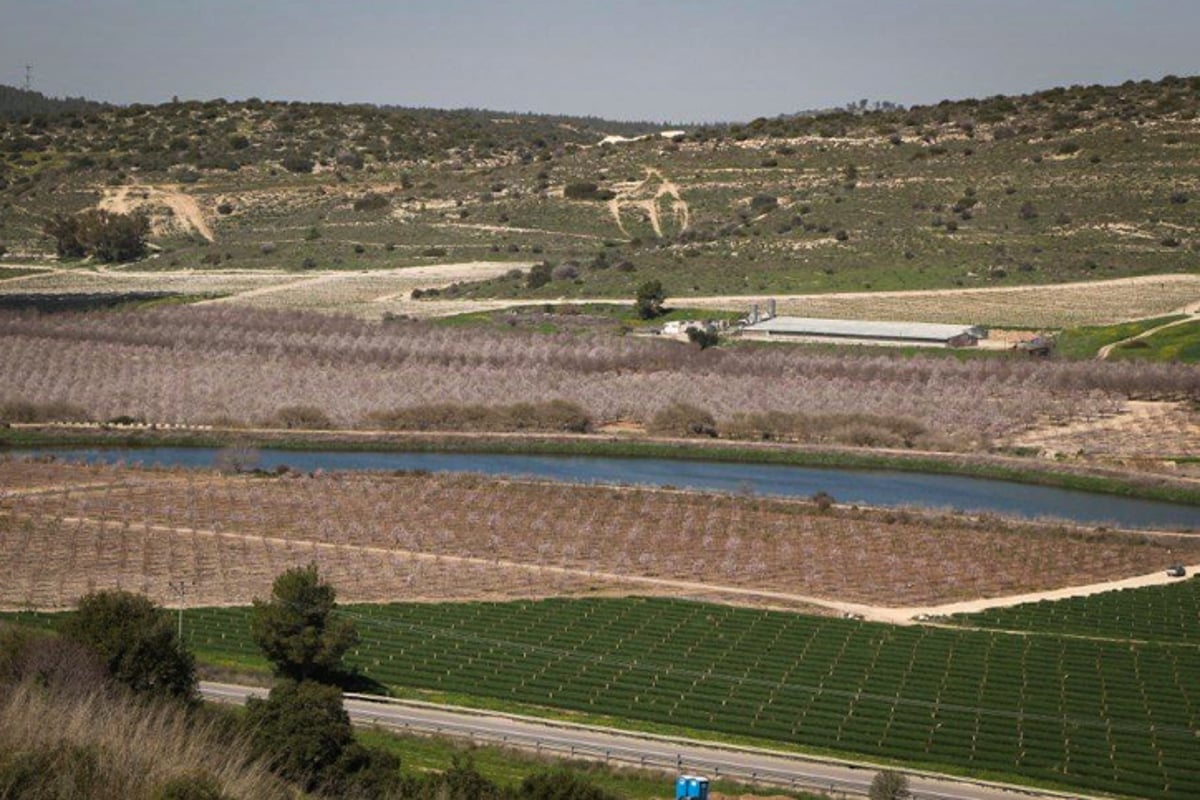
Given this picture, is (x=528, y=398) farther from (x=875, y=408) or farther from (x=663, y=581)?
(x=663, y=581)

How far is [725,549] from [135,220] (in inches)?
3228

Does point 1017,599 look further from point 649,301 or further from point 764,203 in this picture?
point 764,203

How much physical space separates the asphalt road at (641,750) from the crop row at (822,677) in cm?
152

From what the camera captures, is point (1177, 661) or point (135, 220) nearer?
point (1177, 661)

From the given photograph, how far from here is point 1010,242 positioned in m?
111

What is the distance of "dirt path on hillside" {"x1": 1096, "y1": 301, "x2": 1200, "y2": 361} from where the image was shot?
88938 millimetres

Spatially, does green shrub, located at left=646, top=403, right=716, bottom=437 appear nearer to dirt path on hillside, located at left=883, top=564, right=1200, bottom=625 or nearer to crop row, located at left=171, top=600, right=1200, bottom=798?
dirt path on hillside, located at left=883, top=564, right=1200, bottom=625

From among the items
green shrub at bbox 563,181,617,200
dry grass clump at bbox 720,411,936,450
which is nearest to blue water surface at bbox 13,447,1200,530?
dry grass clump at bbox 720,411,936,450

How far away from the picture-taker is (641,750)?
122 feet

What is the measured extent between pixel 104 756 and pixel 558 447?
172 feet

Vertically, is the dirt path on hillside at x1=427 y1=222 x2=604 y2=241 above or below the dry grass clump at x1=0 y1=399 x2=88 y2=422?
above

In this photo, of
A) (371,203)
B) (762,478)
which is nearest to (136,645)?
(762,478)

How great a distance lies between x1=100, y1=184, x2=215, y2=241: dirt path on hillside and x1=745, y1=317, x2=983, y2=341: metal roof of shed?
2015 inches

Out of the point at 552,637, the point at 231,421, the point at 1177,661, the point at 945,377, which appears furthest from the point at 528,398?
the point at 1177,661
